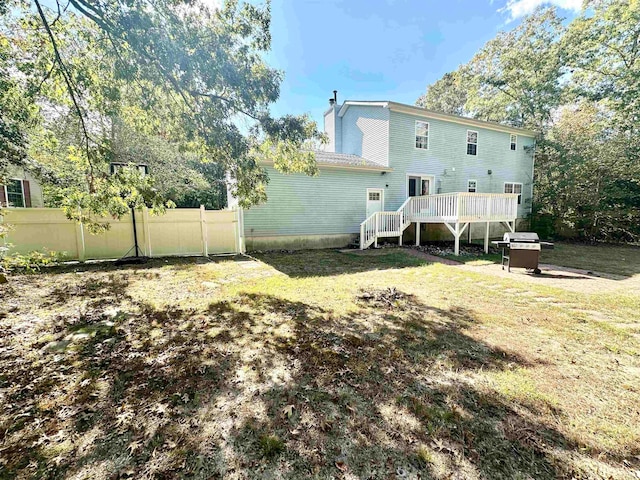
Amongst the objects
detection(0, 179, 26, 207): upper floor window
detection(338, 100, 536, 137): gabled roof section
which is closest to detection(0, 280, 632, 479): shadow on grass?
detection(338, 100, 536, 137): gabled roof section

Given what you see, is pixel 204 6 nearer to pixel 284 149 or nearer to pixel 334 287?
pixel 284 149

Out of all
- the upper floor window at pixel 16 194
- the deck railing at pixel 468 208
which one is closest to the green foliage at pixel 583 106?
the deck railing at pixel 468 208

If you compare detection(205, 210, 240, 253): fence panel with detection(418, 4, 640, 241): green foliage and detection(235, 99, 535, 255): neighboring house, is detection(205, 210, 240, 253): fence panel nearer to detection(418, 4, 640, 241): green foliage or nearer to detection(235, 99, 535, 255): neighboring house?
detection(235, 99, 535, 255): neighboring house

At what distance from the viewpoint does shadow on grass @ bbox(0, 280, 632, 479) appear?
174cm

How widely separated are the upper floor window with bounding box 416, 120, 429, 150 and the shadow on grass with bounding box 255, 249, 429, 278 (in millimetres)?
5958

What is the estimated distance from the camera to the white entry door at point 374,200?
1238cm

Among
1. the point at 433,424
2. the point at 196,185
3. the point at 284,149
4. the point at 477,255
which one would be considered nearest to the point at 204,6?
the point at 284,149

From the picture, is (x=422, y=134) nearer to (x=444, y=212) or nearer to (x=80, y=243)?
(x=444, y=212)

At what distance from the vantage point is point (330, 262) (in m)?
8.55

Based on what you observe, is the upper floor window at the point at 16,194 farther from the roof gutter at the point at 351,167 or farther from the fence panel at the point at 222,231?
the roof gutter at the point at 351,167

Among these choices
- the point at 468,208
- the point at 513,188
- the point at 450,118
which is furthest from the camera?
the point at 513,188

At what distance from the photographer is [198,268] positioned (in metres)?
7.53

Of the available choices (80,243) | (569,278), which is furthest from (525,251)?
(80,243)

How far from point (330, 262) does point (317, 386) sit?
607cm
